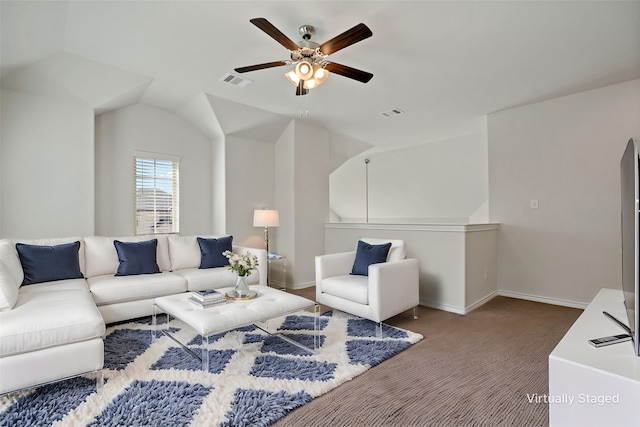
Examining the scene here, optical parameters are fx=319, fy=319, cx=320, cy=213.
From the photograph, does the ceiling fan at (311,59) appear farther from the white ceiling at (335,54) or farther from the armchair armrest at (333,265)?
the armchair armrest at (333,265)

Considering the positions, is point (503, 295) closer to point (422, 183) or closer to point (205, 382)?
point (422, 183)

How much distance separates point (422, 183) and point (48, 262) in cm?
621

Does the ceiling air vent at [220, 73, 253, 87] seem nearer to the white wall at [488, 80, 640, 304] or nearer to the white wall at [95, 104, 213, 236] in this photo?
the white wall at [95, 104, 213, 236]

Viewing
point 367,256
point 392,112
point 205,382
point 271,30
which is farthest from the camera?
point 392,112

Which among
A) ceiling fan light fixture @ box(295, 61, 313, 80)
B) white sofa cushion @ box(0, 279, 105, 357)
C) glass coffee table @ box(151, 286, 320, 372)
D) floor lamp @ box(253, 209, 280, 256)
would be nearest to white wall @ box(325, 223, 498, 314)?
floor lamp @ box(253, 209, 280, 256)

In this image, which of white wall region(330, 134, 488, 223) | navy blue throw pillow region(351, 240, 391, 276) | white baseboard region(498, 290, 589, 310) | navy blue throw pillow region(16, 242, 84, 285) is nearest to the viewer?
navy blue throw pillow region(16, 242, 84, 285)

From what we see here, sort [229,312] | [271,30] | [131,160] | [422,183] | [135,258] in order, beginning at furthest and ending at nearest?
[422,183] → [131,160] → [135,258] → [229,312] → [271,30]

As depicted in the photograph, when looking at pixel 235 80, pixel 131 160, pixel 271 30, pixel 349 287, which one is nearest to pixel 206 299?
pixel 349 287

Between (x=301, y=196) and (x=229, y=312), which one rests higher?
(x=301, y=196)

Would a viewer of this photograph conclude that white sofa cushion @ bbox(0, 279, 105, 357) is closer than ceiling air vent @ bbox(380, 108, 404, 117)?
Yes

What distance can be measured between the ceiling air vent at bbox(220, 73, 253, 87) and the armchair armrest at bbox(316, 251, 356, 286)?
7.13ft

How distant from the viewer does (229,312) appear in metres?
2.34

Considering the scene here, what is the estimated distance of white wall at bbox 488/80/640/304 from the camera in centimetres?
364

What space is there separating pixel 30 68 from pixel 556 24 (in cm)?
485
